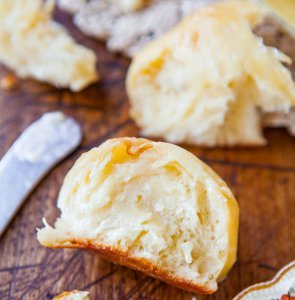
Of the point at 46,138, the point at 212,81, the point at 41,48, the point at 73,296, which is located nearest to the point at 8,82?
the point at 41,48

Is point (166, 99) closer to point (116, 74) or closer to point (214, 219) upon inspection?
point (116, 74)

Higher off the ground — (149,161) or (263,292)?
(149,161)

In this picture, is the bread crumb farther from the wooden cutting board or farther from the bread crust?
the bread crust

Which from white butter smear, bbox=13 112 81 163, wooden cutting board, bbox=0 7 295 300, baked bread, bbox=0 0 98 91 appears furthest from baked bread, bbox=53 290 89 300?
baked bread, bbox=0 0 98 91

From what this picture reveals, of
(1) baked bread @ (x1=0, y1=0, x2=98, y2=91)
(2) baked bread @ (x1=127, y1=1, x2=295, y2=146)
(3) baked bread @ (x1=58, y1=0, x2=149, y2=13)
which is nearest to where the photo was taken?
(2) baked bread @ (x1=127, y1=1, x2=295, y2=146)

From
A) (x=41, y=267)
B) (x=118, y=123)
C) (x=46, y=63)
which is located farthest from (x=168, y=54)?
(x=41, y=267)

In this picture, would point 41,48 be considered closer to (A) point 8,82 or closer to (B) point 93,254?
(A) point 8,82
